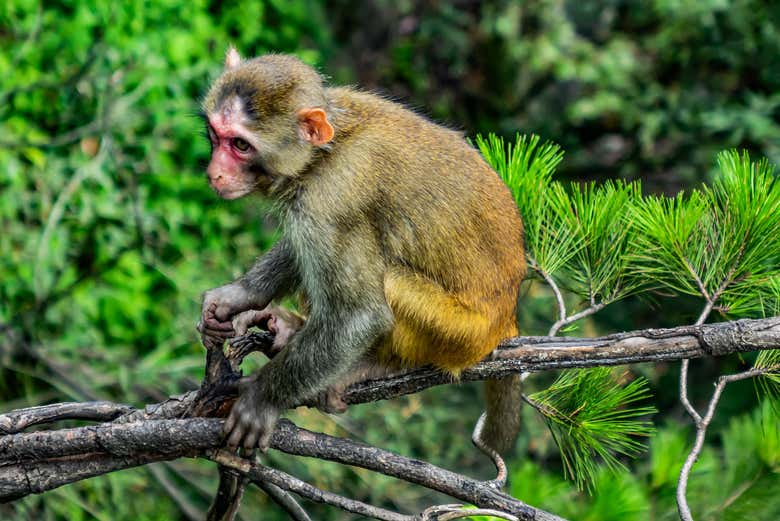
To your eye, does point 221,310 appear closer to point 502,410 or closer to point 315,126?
point 315,126

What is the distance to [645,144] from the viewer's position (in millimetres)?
6473

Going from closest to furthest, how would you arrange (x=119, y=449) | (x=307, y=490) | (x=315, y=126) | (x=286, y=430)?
(x=307, y=490)
(x=119, y=449)
(x=286, y=430)
(x=315, y=126)

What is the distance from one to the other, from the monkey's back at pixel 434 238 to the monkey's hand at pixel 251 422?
1.55 feet

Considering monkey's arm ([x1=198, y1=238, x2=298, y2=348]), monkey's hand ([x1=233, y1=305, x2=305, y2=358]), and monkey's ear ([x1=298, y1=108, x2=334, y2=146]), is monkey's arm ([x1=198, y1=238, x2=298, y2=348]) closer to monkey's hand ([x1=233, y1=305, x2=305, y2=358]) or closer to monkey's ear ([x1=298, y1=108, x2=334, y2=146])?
monkey's hand ([x1=233, y1=305, x2=305, y2=358])

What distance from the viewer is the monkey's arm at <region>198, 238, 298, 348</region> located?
298cm

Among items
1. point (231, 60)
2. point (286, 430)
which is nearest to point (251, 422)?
point (286, 430)

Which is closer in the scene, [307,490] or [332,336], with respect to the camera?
[307,490]

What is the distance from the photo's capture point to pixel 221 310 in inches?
114

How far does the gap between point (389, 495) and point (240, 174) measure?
257cm

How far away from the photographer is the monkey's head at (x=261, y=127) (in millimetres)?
2865

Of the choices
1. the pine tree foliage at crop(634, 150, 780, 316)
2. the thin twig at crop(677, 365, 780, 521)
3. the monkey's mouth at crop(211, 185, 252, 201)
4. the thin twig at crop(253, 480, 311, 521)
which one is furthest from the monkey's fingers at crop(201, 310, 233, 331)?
the thin twig at crop(677, 365, 780, 521)

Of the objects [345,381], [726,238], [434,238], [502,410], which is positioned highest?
[726,238]

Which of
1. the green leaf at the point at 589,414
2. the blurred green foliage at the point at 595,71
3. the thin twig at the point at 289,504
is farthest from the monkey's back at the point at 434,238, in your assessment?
the blurred green foliage at the point at 595,71

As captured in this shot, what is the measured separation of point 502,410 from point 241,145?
Answer: 1.14m
